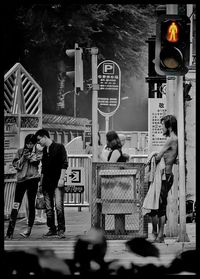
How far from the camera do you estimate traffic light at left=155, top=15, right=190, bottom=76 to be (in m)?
7.80

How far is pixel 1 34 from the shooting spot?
125 inches

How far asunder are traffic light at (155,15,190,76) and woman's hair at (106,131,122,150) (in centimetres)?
293

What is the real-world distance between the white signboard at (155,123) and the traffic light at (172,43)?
4.03m

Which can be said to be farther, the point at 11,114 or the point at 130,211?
the point at 11,114

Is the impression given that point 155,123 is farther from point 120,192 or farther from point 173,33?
point 173,33

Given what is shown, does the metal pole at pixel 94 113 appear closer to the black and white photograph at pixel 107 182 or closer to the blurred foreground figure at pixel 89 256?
the black and white photograph at pixel 107 182

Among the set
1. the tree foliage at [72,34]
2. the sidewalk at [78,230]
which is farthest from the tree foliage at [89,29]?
the sidewalk at [78,230]

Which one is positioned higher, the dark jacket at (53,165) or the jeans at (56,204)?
the dark jacket at (53,165)

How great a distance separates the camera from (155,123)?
1231 centimetres

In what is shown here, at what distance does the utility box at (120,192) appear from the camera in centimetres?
1016

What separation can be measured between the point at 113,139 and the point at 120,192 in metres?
0.97

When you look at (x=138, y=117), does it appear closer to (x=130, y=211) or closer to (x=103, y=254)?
(x=130, y=211)

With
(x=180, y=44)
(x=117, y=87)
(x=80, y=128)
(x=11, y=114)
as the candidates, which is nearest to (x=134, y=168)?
(x=180, y=44)
